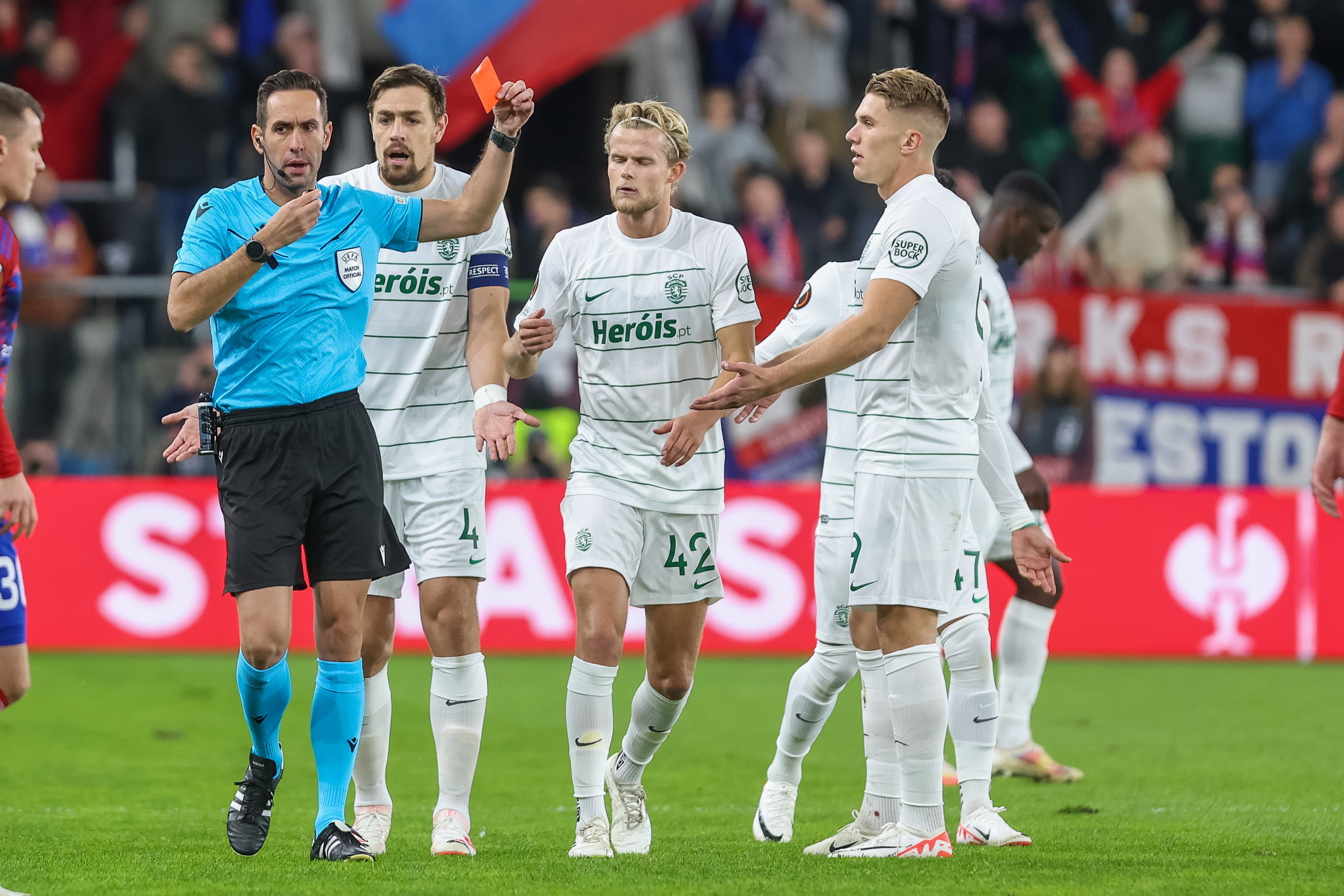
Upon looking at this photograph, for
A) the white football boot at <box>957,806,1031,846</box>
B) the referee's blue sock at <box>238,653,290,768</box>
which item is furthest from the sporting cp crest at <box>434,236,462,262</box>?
the white football boot at <box>957,806,1031,846</box>

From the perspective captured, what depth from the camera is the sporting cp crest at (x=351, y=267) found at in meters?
5.77

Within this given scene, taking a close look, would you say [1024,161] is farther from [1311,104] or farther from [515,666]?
[515,666]

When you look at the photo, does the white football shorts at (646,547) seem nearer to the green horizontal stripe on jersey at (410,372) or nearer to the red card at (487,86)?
the green horizontal stripe on jersey at (410,372)

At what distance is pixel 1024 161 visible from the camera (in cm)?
1614

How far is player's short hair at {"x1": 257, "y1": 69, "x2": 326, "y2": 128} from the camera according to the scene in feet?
18.7

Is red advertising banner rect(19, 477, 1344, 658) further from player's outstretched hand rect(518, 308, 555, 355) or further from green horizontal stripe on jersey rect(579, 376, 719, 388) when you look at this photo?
player's outstretched hand rect(518, 308, 555, 355)

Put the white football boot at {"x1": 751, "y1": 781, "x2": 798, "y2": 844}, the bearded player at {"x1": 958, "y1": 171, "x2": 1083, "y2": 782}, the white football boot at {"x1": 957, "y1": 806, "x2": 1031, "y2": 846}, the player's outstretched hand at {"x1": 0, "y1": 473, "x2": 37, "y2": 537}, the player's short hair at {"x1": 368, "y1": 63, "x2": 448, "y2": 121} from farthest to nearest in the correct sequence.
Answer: the bearded player at {"x1": 958, "y1": 171, "x2": 1083, "y2": 782}, the white football boot at {"x1": 751, "y1": 781, "x2": 798, "y2": 844}, the player's short hair at {"x1": 368, "y1": 63, "x2": 448, "y2": 121}, the white football boot at {"x1": 957, "y1": 806, "x2": 1031, "y2": 846}, the player's outstretched hand at {"x1": 0, "y1": 473, "x2": 37, "y2": 537}

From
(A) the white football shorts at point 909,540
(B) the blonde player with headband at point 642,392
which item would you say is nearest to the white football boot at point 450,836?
(B) the blonde player with headband at point 642,392

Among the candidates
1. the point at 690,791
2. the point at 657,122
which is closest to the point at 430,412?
the point at 657,122

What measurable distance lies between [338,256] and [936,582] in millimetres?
2244

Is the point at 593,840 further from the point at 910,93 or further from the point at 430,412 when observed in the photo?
the point at 910,93

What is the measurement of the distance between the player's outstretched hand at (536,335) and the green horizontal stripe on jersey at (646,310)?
0.21m

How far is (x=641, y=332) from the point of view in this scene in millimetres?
6258

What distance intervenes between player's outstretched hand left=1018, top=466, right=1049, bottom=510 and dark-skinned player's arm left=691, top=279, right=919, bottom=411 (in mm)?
1980
